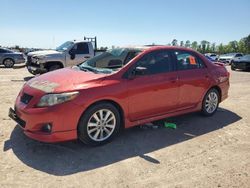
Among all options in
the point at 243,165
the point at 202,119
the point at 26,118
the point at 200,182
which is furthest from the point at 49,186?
the point at 202,119

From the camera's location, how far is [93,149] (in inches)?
179

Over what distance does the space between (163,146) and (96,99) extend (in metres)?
1.37

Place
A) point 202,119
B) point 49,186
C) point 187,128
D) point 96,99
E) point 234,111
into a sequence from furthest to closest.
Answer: point 234,111
point 202,119
point 187,128
point 96,99
point 49,186

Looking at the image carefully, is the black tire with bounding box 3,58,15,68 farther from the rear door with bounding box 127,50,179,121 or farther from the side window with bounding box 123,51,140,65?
the rear door with bounding box 127,50,179,121

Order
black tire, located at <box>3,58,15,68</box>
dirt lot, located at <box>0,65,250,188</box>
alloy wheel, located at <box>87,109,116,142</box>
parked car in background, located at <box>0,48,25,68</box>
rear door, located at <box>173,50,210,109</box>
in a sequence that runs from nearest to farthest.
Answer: dirt lot, located at <box>0,65,250,188</box> → alloy wheel, located at <box>87,109,116,142</box> → rear door, located at <box>173,50,210,109</box> → parked car in background, located at <box>0,48,25,68</box> → black tire, located at <box>3,58,15,68</box>

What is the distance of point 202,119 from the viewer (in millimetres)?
6406

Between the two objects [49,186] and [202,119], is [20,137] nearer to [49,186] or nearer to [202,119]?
[49,186]

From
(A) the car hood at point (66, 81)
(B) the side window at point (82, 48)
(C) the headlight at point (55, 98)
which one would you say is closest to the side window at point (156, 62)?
(A) the car hood at point (66, 81)

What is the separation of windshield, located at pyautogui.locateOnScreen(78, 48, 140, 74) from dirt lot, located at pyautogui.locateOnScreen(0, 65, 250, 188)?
1.23 m

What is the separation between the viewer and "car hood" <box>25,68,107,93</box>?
444 centimetres

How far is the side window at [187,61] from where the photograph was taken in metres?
5.88

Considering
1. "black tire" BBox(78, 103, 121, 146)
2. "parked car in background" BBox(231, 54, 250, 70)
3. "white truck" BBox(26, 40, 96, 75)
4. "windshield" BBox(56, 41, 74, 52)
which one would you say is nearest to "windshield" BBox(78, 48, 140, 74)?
"black tire" BBox(78, 103, 121, 146)

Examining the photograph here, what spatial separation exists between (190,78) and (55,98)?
9.55 ft

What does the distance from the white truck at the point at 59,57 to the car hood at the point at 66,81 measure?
7348mm
